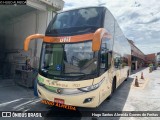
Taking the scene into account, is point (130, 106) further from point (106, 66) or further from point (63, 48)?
point (63, 48)

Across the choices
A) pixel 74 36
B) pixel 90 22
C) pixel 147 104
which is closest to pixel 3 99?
pixel 74 36

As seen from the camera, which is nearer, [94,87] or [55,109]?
[94,87]

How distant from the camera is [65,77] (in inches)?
209

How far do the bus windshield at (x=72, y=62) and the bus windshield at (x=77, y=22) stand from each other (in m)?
0.50

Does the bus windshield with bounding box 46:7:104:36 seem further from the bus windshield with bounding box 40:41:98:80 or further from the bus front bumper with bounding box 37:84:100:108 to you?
the bus front bumper with bounding box 37:84:100:108

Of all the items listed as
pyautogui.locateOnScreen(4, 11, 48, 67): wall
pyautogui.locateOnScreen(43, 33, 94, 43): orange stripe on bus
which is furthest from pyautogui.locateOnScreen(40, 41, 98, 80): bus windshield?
pyautogui.locateOnScreen(4, 11, 48, 67): wall

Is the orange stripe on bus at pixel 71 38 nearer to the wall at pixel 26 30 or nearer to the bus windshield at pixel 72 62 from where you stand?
the bus windshield at pixel 72 62

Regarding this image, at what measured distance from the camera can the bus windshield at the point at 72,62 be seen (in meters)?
5.27

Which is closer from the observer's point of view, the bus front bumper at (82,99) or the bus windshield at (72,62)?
the bus front bumper at (82,99)

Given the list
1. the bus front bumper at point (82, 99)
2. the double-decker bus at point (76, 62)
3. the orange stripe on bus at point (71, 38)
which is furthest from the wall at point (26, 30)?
the bus front bumper at point (82, 99)

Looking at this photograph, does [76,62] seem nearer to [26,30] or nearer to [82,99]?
[82,99]

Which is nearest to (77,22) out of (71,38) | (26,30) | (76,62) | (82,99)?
(71,38)

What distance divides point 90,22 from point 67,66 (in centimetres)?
170

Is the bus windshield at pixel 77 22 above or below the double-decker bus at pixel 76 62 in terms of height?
above
